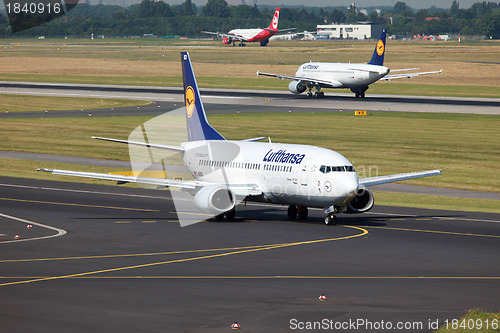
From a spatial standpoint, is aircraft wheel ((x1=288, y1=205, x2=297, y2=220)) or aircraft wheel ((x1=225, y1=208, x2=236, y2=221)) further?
aircraft wheel ((x1=288, y1=205, x2=297, y2=220))

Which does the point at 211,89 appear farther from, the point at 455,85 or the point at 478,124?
the point at 478,124

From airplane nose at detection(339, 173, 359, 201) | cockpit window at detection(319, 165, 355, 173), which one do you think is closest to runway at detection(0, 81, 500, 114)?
cockpit window at detection(319, 165, 355, 173)

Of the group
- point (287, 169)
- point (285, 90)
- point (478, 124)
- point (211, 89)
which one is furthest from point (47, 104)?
point (287, 169)

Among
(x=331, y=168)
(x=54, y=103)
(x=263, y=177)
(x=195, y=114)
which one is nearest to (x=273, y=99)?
(x=54, y=103)

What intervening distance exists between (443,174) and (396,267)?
36244 mm

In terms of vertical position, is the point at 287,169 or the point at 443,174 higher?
the point at 287,169

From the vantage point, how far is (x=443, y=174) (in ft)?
241

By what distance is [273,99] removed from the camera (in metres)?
143

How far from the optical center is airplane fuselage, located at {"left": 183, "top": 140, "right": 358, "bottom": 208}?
4788cm

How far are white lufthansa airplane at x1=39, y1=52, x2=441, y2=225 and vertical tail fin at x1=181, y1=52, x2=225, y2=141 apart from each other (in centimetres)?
7

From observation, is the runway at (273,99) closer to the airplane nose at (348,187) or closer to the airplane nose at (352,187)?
the airplane nose at (352,187)

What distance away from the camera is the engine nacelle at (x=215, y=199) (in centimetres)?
5094

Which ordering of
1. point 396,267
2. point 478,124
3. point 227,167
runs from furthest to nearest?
point 478,124 → point 227,167 → point 396,267

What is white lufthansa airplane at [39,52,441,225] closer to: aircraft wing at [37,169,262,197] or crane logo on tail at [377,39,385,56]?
aircraft wing at [37,169,262,197]
